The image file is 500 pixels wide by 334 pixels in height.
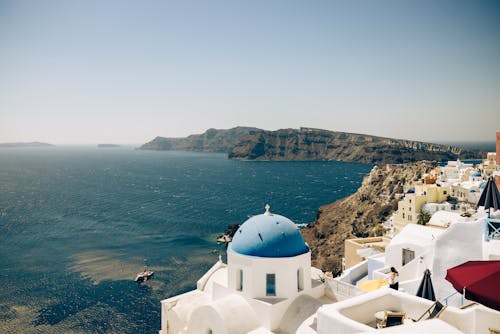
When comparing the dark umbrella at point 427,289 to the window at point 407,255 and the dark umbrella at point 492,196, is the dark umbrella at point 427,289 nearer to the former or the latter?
the dark umbrella at point 492,196

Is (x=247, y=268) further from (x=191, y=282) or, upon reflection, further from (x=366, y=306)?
(x=191, y=282)

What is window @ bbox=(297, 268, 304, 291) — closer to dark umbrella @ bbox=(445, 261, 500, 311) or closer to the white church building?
the white church building

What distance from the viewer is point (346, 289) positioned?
18.1 metres

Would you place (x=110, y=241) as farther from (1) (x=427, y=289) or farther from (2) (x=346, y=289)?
(1) (x=427, y=289)

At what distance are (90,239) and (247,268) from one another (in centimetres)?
5878

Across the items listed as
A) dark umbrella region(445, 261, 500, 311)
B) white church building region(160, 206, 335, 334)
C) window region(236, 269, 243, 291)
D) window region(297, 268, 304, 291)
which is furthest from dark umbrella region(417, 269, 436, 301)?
window region(236, 269, 243, 291)

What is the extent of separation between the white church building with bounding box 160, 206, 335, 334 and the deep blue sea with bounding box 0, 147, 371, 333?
25404 millimetres

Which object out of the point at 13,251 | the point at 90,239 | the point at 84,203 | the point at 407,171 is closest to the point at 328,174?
the point at 407,171

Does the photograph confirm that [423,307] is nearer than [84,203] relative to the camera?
Yes

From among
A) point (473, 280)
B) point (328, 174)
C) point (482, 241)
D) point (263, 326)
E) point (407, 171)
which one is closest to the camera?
point (473, 280)

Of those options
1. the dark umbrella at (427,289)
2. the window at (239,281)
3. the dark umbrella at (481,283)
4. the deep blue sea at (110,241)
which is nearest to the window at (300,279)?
the window at (239,281)

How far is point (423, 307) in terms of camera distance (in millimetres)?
10758

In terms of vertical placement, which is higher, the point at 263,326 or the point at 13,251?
the point at 263,326

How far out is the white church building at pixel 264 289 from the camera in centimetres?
1638
